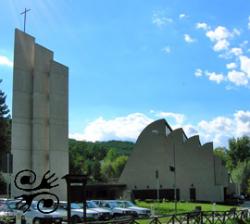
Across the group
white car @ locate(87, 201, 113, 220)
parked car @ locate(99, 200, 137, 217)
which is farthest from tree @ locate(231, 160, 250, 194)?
white car @ locate(87, 201, 113, 220)

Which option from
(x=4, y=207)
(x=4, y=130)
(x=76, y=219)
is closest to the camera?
(x=4, y=207)

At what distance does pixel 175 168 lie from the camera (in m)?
87.2

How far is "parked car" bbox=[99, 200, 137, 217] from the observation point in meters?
36.2

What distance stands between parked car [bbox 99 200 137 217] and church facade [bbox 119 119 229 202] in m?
46.0

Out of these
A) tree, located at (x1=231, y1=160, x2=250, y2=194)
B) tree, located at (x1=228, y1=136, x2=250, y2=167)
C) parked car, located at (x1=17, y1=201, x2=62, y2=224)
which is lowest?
parked car, located at (x1=17, y1=201, x2=62, y2=224)

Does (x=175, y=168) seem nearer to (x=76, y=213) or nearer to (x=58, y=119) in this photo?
(x=58, y=119)

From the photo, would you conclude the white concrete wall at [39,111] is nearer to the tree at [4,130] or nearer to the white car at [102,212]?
the white car at [102,212]

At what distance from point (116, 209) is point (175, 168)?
51.3 meters

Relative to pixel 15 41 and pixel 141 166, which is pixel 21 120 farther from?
pixel 141 166

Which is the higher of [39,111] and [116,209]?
[39,111]

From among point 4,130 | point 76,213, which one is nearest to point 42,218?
point 76,213

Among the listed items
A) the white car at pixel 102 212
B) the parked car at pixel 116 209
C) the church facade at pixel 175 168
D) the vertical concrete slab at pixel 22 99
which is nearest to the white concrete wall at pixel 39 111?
the vertical concrete slab at pixel 22 99

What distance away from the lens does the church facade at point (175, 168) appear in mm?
86688

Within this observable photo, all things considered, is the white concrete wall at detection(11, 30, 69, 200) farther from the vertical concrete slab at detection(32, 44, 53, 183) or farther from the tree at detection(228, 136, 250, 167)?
the tree at detection(228, 136, 250, 167)
